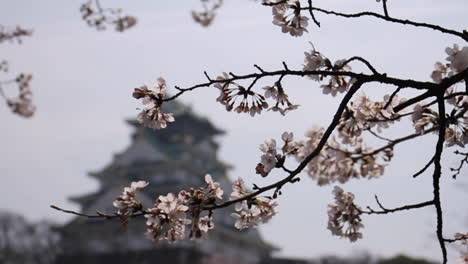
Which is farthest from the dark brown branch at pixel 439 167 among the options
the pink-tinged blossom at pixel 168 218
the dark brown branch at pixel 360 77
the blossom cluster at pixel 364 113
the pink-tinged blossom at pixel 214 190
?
the pink-tinged blossom at pixel 168 218

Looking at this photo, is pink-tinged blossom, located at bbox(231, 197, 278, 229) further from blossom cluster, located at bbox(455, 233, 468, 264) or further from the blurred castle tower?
the blurred castle tower

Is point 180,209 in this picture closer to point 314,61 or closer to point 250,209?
point 250,209

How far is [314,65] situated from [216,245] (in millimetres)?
35815

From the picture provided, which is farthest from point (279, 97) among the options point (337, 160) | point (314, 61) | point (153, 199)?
point (153, 199)

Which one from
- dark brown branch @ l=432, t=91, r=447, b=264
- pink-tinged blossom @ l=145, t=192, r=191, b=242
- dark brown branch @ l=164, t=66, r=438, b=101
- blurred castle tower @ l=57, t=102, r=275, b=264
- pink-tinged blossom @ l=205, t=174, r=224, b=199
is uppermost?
blurred castle tower @ l=57, t=102, r=275, b=264

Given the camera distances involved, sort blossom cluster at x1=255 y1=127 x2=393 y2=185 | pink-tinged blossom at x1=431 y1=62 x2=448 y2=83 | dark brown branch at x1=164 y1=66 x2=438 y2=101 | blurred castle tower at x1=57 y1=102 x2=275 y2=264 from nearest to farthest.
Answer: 1. dark brown branch at x1=164 y1=66 x2=438 y2=101
2. pink-tinged blossom at x1=431 y1=62 x2=448 y2=83
3. blossom cluster at x1=255 y1=127 x2=393 y2=185
4. blurred castle tower at x1=57 y1=102 x2=275 y2=264

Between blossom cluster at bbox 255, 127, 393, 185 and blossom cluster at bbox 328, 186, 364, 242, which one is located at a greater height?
blossom cluster at bbox 255, 127, 393, 185

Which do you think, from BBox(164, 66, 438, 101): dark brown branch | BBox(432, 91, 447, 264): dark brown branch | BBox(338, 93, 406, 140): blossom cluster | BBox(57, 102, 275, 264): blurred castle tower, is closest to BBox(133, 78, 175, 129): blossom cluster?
BBox(164, 66, 438, 101): dark brown branch

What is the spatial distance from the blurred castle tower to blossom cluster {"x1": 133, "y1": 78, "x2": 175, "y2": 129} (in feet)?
101

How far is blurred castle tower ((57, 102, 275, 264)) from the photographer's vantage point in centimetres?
3625

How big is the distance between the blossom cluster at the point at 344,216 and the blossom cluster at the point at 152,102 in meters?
1.37

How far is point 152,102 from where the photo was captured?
2807mm

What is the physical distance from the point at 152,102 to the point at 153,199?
37.0 meters

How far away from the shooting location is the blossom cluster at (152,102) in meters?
2.78
